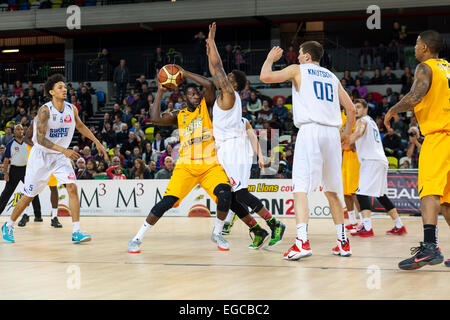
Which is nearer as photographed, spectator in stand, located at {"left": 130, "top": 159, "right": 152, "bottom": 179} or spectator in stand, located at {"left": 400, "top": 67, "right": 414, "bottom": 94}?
spectator in stand, located at {"left": 130, "top": 159, "right": 152, "bottom": 179}

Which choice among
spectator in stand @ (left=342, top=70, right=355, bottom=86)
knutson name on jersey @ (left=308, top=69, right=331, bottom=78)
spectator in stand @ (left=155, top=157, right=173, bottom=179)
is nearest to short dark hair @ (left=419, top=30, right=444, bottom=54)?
knutson name on jersey @ (left=308, top=69, right=331, bottom=78)

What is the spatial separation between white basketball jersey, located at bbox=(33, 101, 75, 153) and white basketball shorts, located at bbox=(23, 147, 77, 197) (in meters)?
0.10

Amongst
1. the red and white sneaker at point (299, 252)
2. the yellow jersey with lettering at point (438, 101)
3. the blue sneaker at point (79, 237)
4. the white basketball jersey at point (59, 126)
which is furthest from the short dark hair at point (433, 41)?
the blue sneaker at point (79, 237)

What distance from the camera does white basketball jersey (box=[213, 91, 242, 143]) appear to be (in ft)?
24.3

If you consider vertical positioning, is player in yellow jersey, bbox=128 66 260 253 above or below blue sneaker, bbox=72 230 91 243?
above

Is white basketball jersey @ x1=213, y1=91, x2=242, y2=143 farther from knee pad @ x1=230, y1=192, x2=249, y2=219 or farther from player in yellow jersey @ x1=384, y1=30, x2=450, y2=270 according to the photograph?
player in yellow jersey @ x1=384, y1=30, x2=450, y2=270

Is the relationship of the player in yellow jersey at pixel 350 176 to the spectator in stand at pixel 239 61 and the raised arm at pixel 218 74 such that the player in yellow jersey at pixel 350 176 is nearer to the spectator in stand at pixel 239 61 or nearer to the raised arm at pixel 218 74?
the raised arm at pixel 218 74

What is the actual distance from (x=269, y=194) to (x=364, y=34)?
15430 millimetres

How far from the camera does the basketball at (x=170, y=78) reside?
24.1 feet

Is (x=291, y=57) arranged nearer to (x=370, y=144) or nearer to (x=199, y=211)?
(x=199, y=211)

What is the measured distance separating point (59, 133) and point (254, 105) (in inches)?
487

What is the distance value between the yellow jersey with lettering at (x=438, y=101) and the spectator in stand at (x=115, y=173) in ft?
37.0
